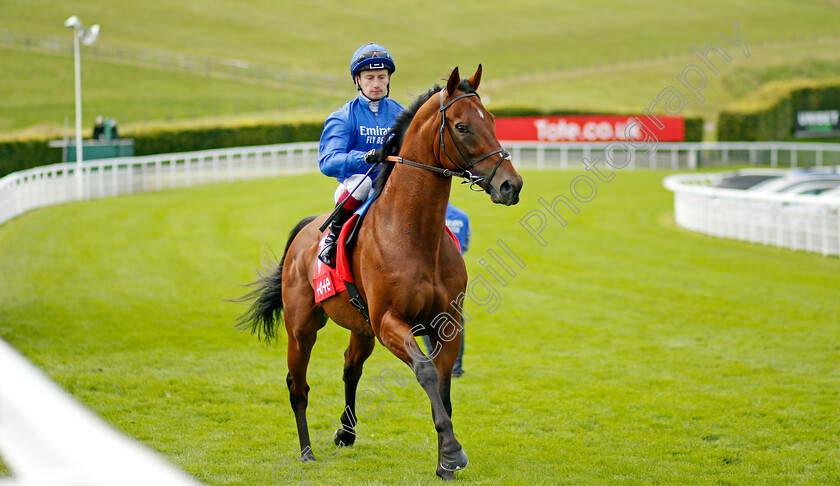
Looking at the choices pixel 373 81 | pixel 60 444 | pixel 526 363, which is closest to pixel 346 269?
pixel 373 81

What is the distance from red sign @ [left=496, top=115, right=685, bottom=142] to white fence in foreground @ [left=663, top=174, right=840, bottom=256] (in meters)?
15.1

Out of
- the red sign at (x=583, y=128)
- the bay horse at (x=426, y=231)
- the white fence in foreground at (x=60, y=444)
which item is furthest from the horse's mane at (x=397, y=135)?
the red sign at (x=583, y=128)

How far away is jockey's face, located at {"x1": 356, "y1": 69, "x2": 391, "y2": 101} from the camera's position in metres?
5.00

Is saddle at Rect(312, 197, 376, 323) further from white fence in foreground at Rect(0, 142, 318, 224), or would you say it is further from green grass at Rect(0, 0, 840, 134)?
green grass at Rect(0, 0, 840, 134)

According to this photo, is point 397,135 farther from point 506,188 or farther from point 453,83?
point 506,188

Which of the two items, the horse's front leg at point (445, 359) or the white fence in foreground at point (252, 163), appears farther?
the white fence in foreground at point (252, 163)

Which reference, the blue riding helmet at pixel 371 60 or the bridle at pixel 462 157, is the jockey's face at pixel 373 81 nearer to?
the blue riding helmet at pixel 371 60

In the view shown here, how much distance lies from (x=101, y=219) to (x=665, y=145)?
A: 22080 millimetres

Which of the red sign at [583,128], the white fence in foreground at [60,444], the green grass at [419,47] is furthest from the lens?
the green grass at [419,47]

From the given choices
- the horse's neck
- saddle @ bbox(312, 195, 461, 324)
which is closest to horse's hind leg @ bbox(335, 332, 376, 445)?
saddle @ bbox(312, 195, 461, 324)

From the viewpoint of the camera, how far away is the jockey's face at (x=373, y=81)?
500 centimetres

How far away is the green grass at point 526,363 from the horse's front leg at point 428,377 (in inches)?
22.2

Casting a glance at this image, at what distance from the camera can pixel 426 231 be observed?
14.5 ft

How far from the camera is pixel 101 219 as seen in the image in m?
19.0
